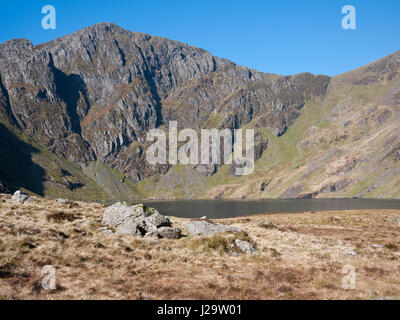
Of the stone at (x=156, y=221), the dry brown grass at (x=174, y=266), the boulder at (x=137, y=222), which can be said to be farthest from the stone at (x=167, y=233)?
the stone at (x=156, y=221)

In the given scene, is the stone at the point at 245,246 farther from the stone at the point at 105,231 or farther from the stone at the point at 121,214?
the stone at the point at 105,231

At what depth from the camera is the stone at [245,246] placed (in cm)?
2556

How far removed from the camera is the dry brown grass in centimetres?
1471

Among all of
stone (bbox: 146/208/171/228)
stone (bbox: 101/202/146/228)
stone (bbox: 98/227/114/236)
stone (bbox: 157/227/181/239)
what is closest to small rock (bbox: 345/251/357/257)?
stone (bbox: 157/227/181/239)

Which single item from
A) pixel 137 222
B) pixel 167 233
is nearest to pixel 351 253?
pixel 167 233

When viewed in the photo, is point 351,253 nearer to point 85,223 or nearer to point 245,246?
point 245,246

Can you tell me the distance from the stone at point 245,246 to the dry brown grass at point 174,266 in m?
0.78

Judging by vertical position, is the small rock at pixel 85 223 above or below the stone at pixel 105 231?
above

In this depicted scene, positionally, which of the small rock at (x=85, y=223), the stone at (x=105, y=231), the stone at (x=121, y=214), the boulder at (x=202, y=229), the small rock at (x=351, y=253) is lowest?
the small rock at (x=351, y=253)

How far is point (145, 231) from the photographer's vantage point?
96.8 feet

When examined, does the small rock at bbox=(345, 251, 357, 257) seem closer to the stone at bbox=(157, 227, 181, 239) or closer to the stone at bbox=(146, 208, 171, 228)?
the stone at bbox=(157, 227, 181, 239)

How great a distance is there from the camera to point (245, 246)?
26031mm
